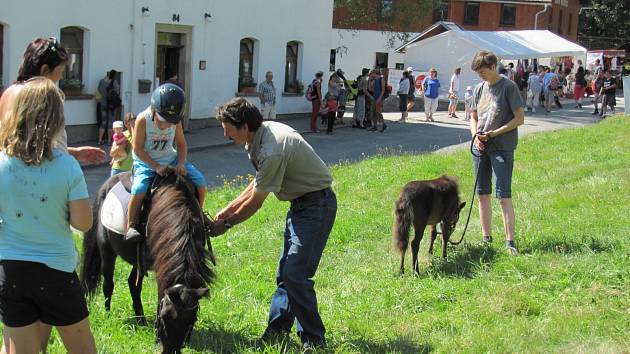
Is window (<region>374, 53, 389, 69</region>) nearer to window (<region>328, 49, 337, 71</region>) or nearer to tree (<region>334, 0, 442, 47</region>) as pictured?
window (<region>328, 49, 337, 71</region>)

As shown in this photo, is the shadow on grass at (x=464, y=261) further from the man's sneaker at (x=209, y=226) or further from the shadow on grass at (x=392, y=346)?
the man's sneaker at (x=209, y=226)

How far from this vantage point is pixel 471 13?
5794 cm

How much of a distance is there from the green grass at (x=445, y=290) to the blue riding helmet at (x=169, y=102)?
4.89 feet

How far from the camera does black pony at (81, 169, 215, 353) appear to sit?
14.8 feet

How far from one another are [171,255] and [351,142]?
17395 millimetres

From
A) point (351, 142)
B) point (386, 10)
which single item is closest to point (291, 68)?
point (351, 142)

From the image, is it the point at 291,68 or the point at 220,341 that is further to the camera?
the point at 291,68

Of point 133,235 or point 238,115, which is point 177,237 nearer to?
point 133,235

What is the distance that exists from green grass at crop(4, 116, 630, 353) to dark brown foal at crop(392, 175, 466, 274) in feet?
0.87

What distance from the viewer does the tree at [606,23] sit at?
2438 inches

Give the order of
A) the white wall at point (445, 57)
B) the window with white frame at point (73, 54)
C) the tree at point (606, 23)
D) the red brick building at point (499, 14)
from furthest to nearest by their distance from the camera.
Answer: the tree at point (606, 23), the red brick building at point (499, 14), the white wall at point (445, 57), the window with white frame at point (73, 54)

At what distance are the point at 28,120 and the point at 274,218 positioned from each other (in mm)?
6717

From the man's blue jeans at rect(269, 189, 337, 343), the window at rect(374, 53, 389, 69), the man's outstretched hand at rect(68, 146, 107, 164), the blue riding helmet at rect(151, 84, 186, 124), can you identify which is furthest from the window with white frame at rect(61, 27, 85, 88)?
the window at rect(374, 53, 389, 69)

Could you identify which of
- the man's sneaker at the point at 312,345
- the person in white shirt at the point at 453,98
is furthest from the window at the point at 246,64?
the man's sneaker at the point at 312,345
